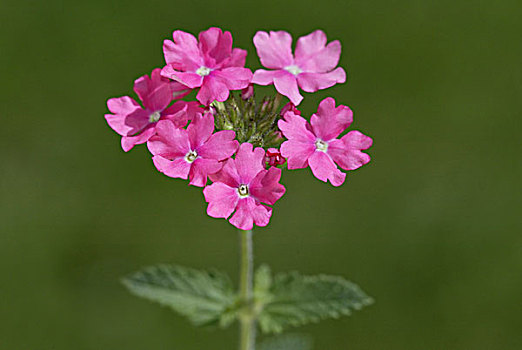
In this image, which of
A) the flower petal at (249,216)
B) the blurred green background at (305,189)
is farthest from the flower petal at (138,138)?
the blurred green background at (305,189)

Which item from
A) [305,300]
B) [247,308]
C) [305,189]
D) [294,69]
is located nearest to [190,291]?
[247,308]

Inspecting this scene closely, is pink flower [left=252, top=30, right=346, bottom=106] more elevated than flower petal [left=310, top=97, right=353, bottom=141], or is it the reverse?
pink flower [left=252, top=30, right=346, bottom=106]

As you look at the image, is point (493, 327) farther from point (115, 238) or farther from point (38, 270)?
point (38, 270)

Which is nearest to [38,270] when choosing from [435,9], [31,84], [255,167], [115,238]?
[115,238]

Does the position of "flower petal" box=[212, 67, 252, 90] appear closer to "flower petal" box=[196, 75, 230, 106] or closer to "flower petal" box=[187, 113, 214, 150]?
"flower petal" box=[196, 75, 230, 106]

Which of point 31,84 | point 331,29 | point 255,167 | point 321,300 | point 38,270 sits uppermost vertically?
point 331,29

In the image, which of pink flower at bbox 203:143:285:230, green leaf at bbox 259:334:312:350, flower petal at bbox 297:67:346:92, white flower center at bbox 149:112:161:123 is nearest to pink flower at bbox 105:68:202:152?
white flower center at bbox 149:112:161:123

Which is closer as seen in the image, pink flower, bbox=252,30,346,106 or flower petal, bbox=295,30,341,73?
pink flower, bbox=252,30,346,106
